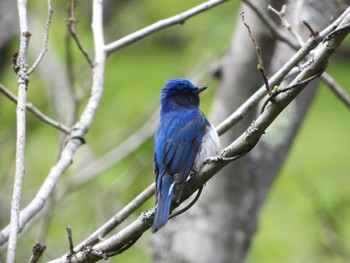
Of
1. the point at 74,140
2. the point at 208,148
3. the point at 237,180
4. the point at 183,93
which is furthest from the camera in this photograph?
the point at 237,180

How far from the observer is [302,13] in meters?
5.32

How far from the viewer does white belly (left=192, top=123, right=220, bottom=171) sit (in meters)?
4.28

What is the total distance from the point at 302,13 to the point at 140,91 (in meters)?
3.88

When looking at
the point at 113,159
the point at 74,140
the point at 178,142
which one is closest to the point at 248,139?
the point at 74,140

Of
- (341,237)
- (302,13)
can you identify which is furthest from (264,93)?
(341,237)

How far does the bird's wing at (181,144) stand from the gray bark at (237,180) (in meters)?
0.67

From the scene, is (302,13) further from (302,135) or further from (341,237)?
(302,135)

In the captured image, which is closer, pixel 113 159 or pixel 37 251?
pixel 37 251

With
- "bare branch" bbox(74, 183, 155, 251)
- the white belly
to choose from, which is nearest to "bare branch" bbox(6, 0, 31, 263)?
"bare branch" bbox(74, 183, 155, 251)

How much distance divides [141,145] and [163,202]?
2739mm

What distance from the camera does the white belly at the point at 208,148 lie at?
428cm

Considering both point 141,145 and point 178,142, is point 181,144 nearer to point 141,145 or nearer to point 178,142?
point 178,142

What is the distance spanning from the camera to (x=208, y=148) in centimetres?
431

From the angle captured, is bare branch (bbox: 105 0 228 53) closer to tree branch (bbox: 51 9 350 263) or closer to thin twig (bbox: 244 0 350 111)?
thin twig (bbox: 244 0 350 111)
